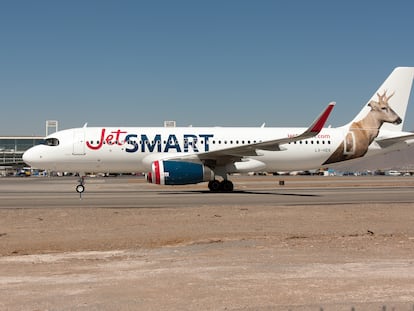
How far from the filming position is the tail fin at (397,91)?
3428 centimetres

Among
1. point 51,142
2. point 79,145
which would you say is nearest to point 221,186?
point 79,145

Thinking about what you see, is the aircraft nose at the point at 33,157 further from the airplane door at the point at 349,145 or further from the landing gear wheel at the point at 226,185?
the airplane door at the point at 349,145

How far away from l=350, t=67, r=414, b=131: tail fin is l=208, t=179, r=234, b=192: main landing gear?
36.5 feet

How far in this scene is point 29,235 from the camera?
12273 millimetres

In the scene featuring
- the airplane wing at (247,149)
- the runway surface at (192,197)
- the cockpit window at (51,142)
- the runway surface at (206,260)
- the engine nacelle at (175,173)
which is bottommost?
the runway surface at (206,260)

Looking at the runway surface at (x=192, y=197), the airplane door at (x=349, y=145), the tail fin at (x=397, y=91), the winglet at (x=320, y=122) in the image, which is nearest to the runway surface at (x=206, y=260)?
the runway surface at (x=192, y=197)

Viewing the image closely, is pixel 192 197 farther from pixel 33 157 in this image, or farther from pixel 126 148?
pixel 33 157

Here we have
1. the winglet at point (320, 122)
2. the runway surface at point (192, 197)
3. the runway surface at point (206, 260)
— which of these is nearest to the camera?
the runway surface at point (206, 260)

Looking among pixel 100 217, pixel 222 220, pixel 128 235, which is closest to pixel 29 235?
Answer: pixel 128 235

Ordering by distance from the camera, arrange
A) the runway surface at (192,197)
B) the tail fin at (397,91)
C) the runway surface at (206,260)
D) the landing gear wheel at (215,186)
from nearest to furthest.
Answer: the runway surface at (206,260) < the runway surface at (192,197) < the landing gear wheel at (215,186) < the tail fin at (397,91)

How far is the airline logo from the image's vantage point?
96.3 feet

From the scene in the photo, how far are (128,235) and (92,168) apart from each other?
17937mm

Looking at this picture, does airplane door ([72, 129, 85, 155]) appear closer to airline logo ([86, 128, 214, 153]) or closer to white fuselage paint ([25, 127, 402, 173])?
white fuselage paint ([25, 127, 402, 173])

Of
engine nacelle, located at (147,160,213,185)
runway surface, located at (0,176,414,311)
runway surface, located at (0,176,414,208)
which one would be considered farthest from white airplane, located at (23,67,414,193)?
runway surface, located at (0,176,414,311)
